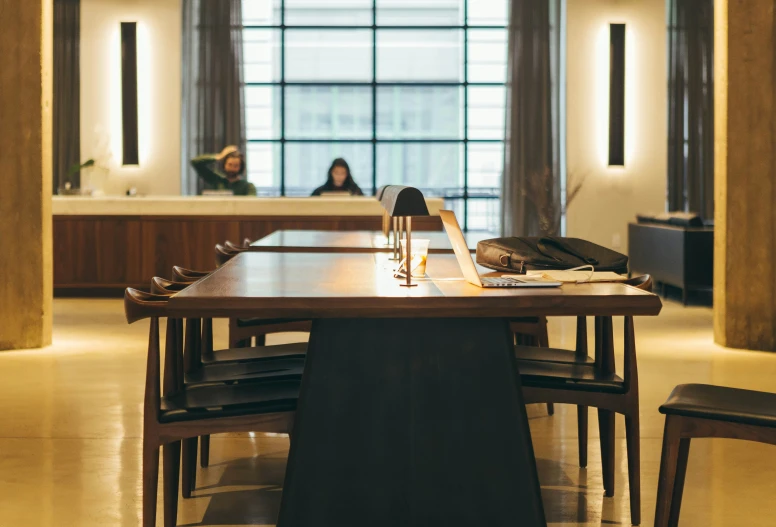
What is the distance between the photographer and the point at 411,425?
2721 mm

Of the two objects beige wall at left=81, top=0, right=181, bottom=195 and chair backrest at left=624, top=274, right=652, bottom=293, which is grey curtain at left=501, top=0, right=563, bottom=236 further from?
chair backrest at left=624, top=274, right=652, bottom=293

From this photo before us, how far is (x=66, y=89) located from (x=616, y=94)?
682 centimetres

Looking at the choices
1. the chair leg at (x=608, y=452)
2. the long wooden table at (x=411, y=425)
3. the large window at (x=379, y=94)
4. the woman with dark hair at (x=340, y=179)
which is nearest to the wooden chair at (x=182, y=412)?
the long wooden table at (x=411, y=425)

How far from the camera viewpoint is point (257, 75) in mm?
13125

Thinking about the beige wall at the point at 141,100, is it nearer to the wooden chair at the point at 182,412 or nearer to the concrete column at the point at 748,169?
the concrete column at the point at 748,169

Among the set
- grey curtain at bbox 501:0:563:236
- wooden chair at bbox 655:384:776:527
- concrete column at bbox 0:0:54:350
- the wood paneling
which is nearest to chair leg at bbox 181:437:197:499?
wooden chair at bbox 655:384:776:527

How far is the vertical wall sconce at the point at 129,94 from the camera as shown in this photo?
1217 centimetres

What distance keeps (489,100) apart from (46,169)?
7.80m

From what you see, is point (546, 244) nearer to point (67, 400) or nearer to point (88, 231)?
point (67, 400)

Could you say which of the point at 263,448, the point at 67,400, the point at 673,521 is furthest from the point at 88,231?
the point at 673,521

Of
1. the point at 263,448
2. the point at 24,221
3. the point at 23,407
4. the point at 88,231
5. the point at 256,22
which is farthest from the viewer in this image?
the point at 256,22

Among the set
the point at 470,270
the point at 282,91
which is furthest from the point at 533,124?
the point at 470,270

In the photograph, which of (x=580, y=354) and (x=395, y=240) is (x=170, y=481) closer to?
(x=395, y=240)

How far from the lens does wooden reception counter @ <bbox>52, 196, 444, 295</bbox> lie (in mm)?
9172
